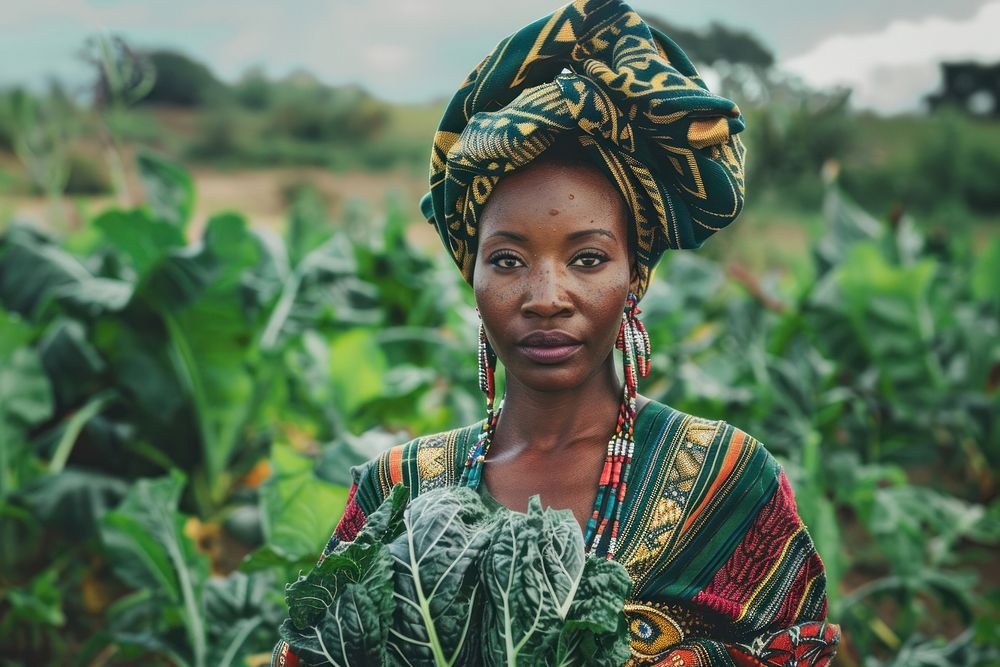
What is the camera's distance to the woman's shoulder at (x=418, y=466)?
1.93 meters

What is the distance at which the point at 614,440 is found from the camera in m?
1.83

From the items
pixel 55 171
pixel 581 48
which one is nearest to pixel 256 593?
pixel 581 48

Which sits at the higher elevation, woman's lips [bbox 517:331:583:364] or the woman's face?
the woman's face

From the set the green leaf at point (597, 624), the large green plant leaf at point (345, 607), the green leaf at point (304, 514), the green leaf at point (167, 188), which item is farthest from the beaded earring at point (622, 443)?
the green leaf at point (167, 188)

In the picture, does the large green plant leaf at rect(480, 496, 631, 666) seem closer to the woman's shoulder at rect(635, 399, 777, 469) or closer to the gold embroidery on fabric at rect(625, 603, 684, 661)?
the gold embroidery on fabric at rect(625, 603, 684, 661)

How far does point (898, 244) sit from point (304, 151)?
27531 millimetres

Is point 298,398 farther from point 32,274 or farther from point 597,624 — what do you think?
point 597,624

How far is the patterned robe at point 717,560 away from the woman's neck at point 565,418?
0.32 feet

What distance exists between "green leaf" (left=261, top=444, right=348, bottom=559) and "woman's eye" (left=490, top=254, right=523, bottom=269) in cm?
136

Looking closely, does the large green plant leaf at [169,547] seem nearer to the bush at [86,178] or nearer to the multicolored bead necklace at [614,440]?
the multicolored bead necklace at [614,440]

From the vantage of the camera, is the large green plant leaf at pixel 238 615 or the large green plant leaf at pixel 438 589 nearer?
the large green plant leaf at pixel 438 589

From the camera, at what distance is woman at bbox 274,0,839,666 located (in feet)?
5.58

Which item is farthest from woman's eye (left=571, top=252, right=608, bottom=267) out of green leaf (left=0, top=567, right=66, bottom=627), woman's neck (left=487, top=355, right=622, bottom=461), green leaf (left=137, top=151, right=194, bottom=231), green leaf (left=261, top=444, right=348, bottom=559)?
green leaf (left=137, top=151, right=194, bottom=231)

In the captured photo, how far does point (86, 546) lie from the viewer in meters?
4.21
